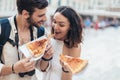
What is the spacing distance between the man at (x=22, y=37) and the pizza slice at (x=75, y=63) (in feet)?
0.42

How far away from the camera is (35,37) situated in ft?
6.91

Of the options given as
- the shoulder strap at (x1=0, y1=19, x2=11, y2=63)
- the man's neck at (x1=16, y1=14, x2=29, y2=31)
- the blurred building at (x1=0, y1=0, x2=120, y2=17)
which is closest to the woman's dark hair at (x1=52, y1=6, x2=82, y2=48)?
the man's neck at (x1=16, y1=14, x2=29, y2=31)

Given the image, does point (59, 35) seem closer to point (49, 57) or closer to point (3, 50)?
point (49, 57)

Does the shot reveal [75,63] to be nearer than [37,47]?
No

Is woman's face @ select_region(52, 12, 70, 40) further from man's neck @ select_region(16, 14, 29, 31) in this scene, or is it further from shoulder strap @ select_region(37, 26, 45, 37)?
man's neck @ select_region(16, 14, 29, 31)

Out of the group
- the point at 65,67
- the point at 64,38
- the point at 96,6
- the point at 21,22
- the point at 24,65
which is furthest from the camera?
the point at 96,6

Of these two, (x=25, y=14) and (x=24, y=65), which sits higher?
(x=25, y=14)

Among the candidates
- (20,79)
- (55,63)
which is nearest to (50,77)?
(55,63)

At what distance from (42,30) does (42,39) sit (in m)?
0.06

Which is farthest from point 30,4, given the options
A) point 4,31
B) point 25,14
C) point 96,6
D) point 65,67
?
point 96,6

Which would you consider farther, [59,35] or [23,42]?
[59,35]

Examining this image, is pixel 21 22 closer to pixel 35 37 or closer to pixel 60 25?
pixel 35 37

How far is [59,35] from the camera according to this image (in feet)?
7.30

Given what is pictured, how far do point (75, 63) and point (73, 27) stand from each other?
20 centimetres
